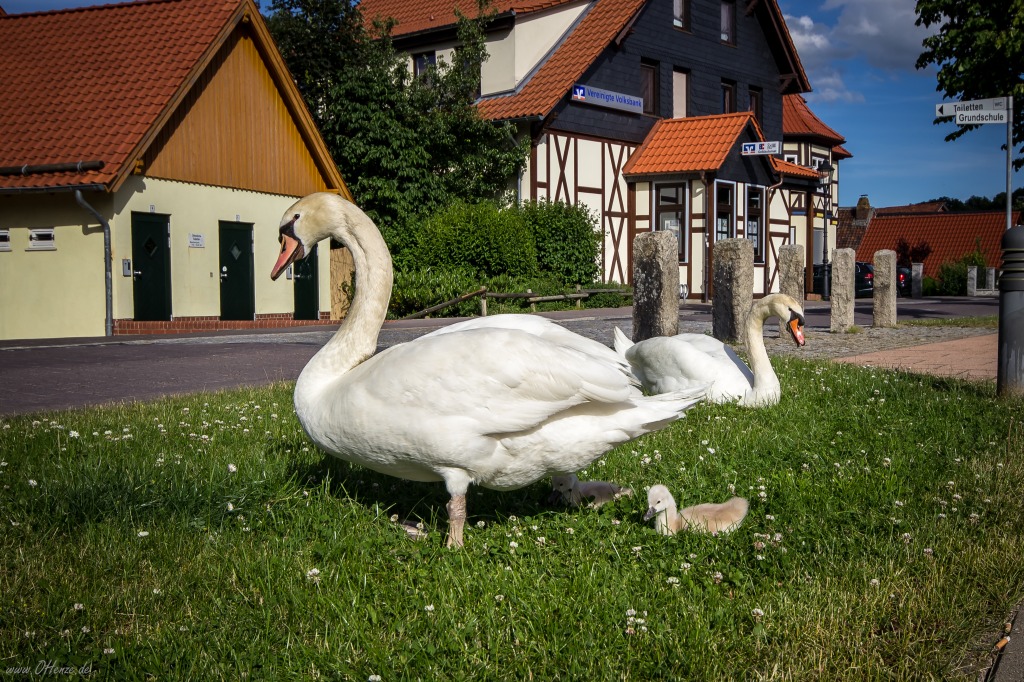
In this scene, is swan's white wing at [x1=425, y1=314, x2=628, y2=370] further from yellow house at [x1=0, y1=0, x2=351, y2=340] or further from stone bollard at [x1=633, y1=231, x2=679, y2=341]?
yellow house at [x1=0, y1=0, x2=351, y2=340]

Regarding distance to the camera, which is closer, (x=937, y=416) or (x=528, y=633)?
(x=528, y=633)

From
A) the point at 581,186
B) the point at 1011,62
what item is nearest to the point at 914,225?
the point at 581,186

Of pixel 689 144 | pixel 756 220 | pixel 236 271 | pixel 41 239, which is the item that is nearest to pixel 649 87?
pixel 689 144

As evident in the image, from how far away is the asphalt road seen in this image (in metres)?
8.55

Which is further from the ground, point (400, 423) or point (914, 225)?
point (914, 225)

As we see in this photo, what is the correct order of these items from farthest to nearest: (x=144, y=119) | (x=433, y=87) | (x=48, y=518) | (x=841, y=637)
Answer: (x=433, y=87) < (x=144, y=119) < (x=48, y=518) < (x=841, y=637)

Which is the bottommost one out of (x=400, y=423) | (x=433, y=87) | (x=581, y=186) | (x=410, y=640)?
(x=410, y=640)

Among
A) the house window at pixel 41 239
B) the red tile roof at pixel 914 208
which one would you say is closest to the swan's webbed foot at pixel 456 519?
the house window at pixel 41 239

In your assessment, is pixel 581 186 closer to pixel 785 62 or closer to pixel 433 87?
pixel 433 87

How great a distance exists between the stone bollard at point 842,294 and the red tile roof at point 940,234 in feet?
160

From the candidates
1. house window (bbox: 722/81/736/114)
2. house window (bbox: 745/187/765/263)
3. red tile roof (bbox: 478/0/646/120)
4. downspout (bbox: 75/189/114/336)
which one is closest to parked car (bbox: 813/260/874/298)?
house window (bbox: 745/187/765/263)

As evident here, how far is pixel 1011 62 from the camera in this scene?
1902cm

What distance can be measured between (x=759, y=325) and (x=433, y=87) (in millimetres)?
21851

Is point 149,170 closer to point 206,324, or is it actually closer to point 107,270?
point 107,270
